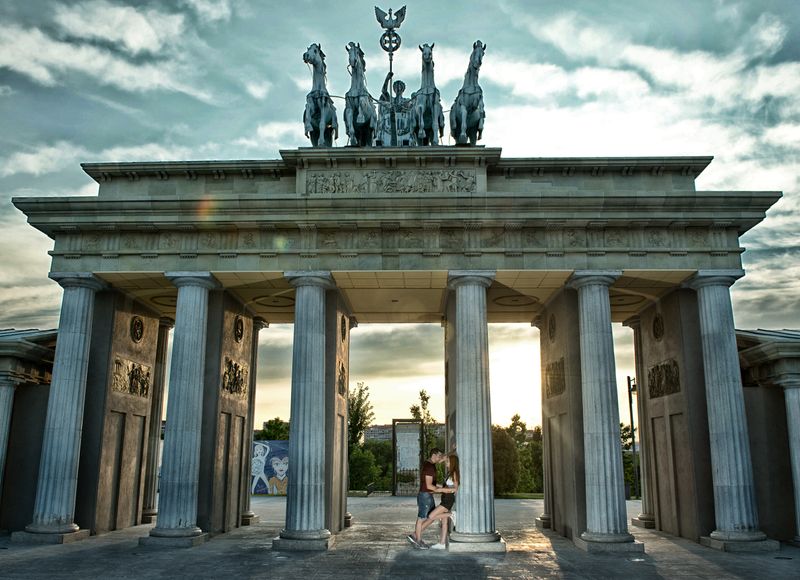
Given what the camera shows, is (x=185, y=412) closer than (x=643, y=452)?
Yes

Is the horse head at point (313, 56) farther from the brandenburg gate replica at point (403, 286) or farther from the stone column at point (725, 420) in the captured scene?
the stone column at point (725, 420)

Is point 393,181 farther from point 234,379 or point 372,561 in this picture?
point 372,561

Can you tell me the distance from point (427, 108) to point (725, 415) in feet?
41.5

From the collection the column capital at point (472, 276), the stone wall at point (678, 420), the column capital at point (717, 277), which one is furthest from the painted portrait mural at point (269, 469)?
the column capital at point (717, 277)

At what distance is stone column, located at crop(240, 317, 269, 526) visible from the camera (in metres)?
23.4

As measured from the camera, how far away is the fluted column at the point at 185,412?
58.1 feet

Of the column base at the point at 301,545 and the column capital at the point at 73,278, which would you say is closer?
the column base at the point at 301,545

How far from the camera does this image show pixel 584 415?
59.9 feet

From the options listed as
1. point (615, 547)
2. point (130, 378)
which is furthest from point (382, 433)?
point (615, 547)

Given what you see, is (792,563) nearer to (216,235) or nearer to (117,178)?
(216,235)

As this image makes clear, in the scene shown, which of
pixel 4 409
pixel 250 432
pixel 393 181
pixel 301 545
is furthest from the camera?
pixel 250 432

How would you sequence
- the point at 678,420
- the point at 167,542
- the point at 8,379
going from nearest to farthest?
the point at 167,542, the point at 8,379, the point at 678,420

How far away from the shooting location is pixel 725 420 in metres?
17.9

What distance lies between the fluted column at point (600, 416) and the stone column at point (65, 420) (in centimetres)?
1432
